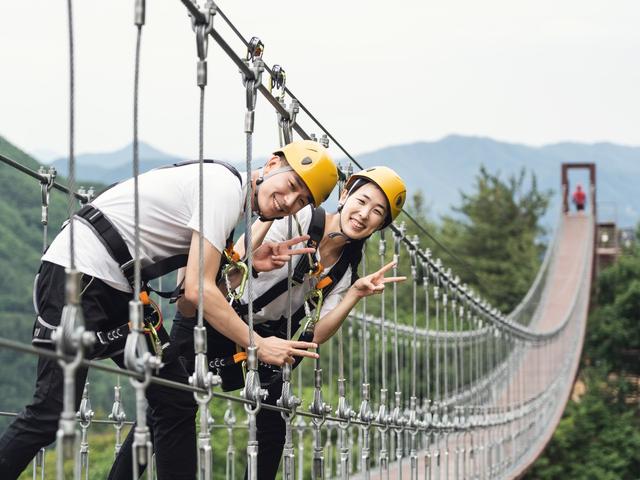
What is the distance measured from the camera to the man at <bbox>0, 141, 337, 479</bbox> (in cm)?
316

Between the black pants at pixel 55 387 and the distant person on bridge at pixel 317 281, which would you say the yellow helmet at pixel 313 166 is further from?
the black pants at pixel 55 387

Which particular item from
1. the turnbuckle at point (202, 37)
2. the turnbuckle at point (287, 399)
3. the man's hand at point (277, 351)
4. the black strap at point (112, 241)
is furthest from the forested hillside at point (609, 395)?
the turnbuckle at point (202, 37)

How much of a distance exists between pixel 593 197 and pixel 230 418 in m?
25.9

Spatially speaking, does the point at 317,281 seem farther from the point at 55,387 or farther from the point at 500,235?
the point at 500,235

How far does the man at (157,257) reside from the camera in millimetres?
3162

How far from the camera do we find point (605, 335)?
29.0 m

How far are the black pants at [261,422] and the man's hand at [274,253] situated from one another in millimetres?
226

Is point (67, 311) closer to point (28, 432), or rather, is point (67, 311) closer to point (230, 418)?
point (28, 432)

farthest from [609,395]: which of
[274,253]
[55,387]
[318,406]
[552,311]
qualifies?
[55,387]

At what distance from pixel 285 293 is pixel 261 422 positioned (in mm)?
419

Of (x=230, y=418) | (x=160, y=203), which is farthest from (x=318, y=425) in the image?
(x=230, y=418)

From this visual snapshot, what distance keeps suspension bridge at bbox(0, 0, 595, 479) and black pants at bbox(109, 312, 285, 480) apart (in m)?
0.10

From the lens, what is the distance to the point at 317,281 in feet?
13.2

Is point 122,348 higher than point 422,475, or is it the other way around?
point 122,348
